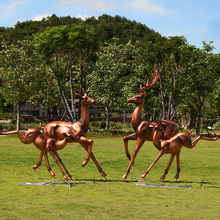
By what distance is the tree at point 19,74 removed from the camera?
132ft

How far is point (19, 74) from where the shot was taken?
4019cm

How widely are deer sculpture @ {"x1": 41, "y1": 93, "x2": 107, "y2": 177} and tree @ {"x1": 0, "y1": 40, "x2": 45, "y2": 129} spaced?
2700 cm

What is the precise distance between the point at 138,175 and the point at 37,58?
29.5 metres

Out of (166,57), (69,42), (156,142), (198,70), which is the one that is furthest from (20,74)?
(156,142)

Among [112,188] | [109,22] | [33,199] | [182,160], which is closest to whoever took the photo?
[33,199]

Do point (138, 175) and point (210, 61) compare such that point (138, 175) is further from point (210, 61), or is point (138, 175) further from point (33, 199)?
point (210, 61)

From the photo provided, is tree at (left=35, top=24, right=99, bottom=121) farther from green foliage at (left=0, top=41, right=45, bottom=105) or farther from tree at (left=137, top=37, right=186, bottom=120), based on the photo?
tree at (left=137, top=37, right=186, bottom=120)

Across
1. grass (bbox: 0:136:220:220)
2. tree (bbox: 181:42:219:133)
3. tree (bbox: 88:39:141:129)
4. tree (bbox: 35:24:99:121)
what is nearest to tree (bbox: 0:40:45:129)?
tree (bbox: 35:24:99:121)

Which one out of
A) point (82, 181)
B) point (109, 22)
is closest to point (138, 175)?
point (82, 181)

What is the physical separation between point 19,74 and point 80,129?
28.5 m

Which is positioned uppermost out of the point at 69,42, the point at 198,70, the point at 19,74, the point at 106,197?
the point at 69,42

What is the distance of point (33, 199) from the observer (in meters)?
10.5

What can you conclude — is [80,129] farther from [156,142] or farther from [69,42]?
[69,42]

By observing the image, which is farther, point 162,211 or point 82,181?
point 82,181
